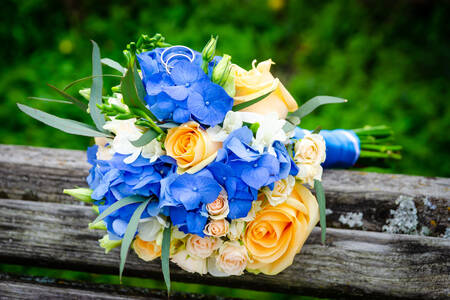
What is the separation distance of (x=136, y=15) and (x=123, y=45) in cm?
58

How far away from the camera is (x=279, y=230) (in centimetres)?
97

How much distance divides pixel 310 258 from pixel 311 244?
5 cm

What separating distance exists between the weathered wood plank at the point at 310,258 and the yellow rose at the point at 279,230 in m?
0.23

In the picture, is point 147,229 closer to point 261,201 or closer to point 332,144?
point 261,201

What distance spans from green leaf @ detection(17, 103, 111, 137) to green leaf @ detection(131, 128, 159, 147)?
0.61ft

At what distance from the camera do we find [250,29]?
3352 millimetres

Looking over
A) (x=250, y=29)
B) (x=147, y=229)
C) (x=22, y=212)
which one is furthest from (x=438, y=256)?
(x=250, y=29)

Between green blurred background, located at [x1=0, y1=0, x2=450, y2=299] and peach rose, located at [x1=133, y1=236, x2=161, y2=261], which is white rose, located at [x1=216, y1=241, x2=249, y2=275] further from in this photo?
green blurred background, located at [x1=0, y1=0, x2=450, y2=299]

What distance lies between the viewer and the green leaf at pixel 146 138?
848mm

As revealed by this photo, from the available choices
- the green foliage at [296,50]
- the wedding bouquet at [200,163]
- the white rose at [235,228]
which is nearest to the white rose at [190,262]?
the wedding bouquet at [200,163]

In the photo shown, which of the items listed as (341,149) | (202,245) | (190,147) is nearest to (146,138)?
(190,147)

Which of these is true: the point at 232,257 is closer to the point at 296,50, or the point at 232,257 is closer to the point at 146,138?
the point at 146,138

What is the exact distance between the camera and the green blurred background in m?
2.65

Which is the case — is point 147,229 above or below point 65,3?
below
